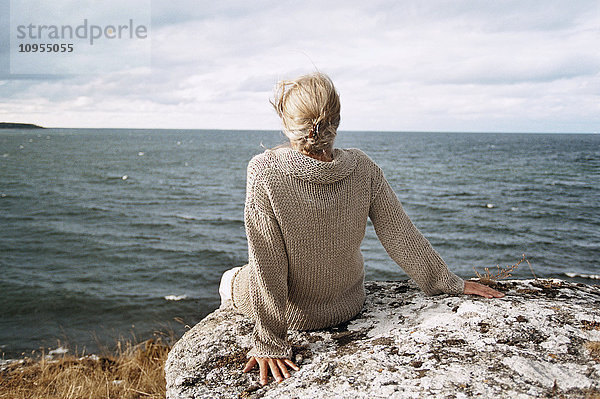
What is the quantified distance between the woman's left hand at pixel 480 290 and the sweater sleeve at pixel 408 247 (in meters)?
0.04

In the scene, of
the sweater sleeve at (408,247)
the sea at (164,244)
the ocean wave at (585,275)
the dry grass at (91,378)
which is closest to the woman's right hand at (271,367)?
A: the sweater sleeve at (408,247)

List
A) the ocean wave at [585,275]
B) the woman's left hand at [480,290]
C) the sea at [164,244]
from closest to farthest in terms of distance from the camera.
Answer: the woman's left hand at [480,290], the sea at [164,244], the ocean wave at [585,275]

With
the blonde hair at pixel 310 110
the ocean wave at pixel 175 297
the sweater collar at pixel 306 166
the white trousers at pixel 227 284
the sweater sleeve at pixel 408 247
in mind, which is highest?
the blonde hair at pixel 310 110

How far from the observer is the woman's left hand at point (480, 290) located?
2.89 m

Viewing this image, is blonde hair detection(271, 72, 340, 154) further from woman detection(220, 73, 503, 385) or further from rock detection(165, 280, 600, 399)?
rock detection(165, 280, 600, 399)

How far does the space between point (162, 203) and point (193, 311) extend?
10962 mm

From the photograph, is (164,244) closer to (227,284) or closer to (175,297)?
(175,297)

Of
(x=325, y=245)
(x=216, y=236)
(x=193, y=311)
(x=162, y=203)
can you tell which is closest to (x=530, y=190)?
(x=216, y=236)

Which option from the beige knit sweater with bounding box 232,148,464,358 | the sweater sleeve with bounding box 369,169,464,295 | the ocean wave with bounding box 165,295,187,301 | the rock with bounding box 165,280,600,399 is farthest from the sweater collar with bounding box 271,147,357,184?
the ocean wave with bounding box 165,295,187,301

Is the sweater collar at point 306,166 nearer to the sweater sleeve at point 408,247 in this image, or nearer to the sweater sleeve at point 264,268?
the sweater sleeve at point 264,268

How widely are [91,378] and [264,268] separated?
3171 millimetres

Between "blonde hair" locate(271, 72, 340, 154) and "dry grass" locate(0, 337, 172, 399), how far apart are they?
262cm

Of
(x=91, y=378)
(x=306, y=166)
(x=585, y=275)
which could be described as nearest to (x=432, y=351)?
(x=306, y=166)

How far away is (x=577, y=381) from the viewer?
1893 millimetres
